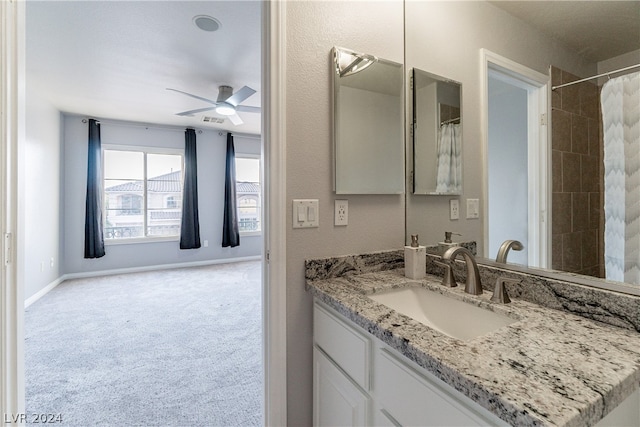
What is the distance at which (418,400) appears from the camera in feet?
2.24

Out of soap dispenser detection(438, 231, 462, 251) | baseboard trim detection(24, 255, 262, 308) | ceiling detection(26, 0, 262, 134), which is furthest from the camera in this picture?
baseboard trim detection(24, 255, 262, 308)

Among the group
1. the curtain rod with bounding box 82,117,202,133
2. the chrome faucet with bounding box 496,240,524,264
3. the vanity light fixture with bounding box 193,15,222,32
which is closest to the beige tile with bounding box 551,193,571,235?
the chrome faucet with bounding box 496,240,524,264

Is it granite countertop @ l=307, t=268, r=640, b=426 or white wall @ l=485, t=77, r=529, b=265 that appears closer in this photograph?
granite countertop @ l=307, t=268, r=640, b=426

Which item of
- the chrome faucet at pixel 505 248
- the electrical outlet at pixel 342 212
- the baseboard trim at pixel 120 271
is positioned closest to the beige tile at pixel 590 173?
the chrome faucet at pixel 505 248

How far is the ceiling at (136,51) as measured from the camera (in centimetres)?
199

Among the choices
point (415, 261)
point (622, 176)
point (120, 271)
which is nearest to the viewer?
point (622, 176)

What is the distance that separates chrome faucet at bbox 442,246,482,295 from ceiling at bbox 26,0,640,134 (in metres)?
0.70

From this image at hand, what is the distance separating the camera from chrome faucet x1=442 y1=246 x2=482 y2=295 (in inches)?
40.4

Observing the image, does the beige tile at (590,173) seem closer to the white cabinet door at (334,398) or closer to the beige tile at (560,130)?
the beige tile at (560,130)

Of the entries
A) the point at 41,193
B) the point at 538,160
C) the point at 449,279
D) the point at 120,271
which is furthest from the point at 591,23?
the point at 120,271

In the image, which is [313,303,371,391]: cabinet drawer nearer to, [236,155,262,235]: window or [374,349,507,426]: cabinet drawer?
[374,349,507,426]: cabinet drawer

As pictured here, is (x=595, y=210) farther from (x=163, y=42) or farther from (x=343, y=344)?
(x=163, y=42)

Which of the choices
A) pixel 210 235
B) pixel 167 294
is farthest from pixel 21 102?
pixel 210 235

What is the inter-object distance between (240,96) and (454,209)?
102 inches
